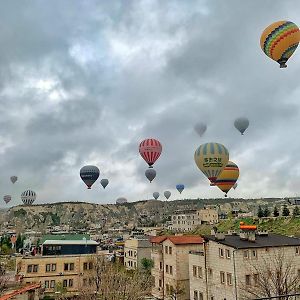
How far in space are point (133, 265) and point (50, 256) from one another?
66.7ft

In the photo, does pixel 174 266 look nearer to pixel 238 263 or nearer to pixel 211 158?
pixel 238 263

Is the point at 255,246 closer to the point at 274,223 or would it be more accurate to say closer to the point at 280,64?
the point at 280,64

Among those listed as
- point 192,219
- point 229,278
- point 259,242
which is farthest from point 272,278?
point 192,219

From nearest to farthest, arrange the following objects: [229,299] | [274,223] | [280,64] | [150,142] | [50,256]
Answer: [229,299] < [280,64] < [50,256] < [150,142] < [274,223]

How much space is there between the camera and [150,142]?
6756cm

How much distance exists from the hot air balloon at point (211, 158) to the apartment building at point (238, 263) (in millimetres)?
15141

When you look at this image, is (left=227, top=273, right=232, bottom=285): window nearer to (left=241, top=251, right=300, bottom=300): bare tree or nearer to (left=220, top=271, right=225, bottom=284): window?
(left=220, top=271, right=225, bottom=284): window

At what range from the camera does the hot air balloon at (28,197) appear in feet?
459

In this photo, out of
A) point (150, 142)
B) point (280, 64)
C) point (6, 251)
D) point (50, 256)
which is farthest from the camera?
point (6, 251)

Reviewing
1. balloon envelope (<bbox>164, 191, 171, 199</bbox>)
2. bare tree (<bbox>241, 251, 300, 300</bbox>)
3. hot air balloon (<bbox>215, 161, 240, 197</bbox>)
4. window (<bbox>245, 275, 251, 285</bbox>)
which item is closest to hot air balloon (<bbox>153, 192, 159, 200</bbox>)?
balloon envelope (<bbox>164, 191, 171, 199</bbox>)

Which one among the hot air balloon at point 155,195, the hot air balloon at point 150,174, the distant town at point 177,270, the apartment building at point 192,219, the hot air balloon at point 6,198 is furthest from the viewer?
the hot air balloon at point 155,195

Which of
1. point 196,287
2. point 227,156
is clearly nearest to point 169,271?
point 196,287

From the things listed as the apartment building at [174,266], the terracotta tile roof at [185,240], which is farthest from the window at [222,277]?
the terracotta tile roof at [185,240]

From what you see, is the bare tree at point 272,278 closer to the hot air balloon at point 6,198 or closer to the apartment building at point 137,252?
the apartment building at point 137,252
